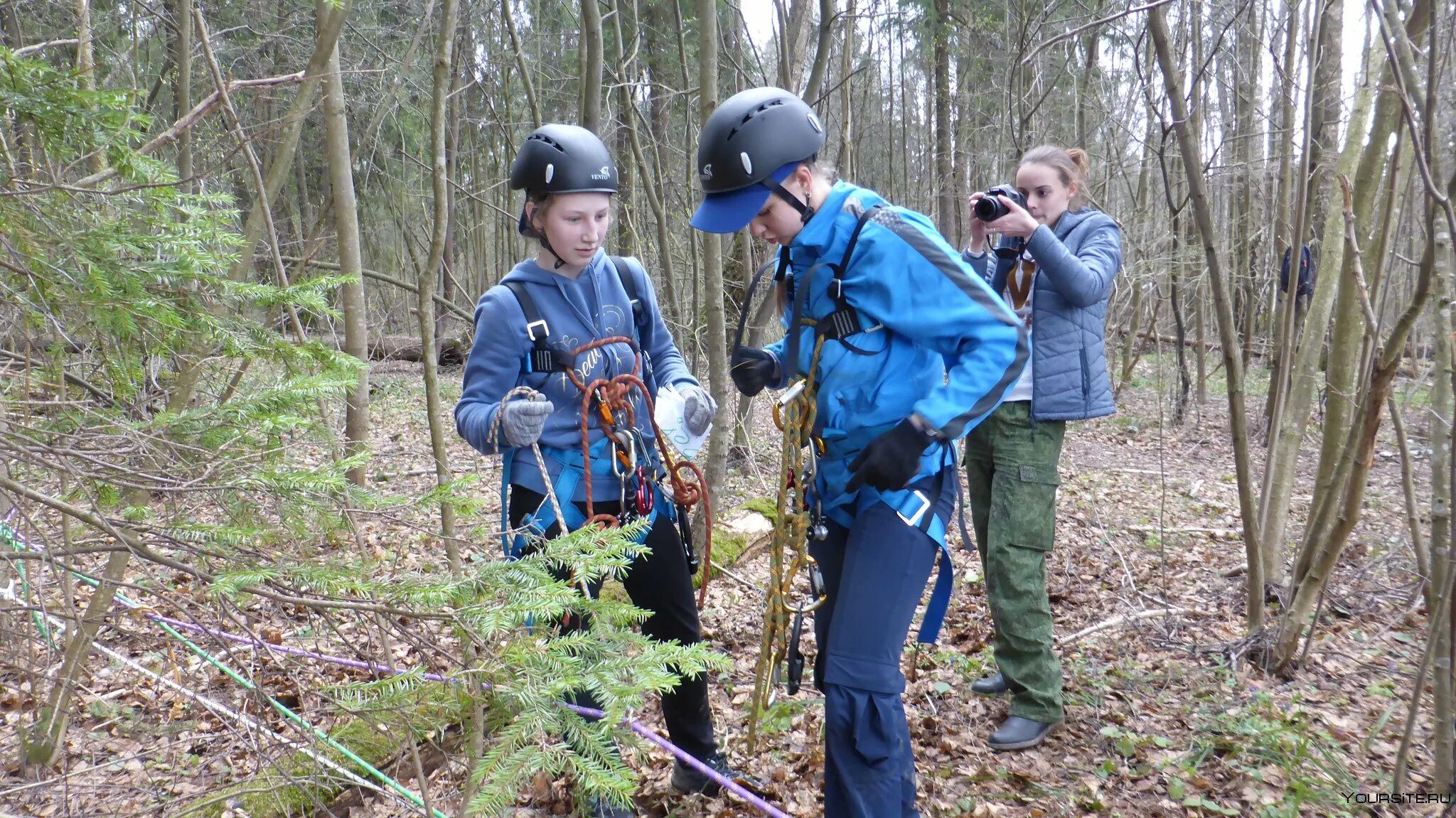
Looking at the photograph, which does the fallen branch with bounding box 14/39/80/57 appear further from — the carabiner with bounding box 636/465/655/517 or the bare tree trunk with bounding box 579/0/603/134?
the bare tree trunk with bounding box 579/0/603/134

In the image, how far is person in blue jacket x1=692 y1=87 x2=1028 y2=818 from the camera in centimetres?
237

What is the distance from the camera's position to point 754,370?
9.23 ft

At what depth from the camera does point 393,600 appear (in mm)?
1737

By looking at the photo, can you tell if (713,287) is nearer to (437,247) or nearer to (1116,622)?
(437,247)

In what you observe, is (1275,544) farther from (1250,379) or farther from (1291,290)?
(1250,379)

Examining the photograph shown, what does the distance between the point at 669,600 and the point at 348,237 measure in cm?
335

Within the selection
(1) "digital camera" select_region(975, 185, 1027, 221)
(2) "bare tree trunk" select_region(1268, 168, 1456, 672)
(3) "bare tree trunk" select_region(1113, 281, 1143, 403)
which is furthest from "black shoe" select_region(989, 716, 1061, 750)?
(3) "bare tree trunk" select_region(1113, 281, 1143, 403)

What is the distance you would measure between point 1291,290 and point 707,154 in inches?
124

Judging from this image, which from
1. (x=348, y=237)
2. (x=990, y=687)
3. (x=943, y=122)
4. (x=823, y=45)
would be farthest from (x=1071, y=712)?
(x=943, y=122)

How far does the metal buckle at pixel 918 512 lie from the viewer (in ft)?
8.08

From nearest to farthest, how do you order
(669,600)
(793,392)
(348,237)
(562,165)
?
(793,392), (562,165), (669,600), (348,237)

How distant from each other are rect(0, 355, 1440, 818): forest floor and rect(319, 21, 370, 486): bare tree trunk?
2.69 ft

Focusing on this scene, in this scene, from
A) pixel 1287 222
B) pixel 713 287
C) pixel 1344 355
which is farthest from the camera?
pixel 1287 222

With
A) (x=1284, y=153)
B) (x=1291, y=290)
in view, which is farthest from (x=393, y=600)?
(x=1284, y=153)
